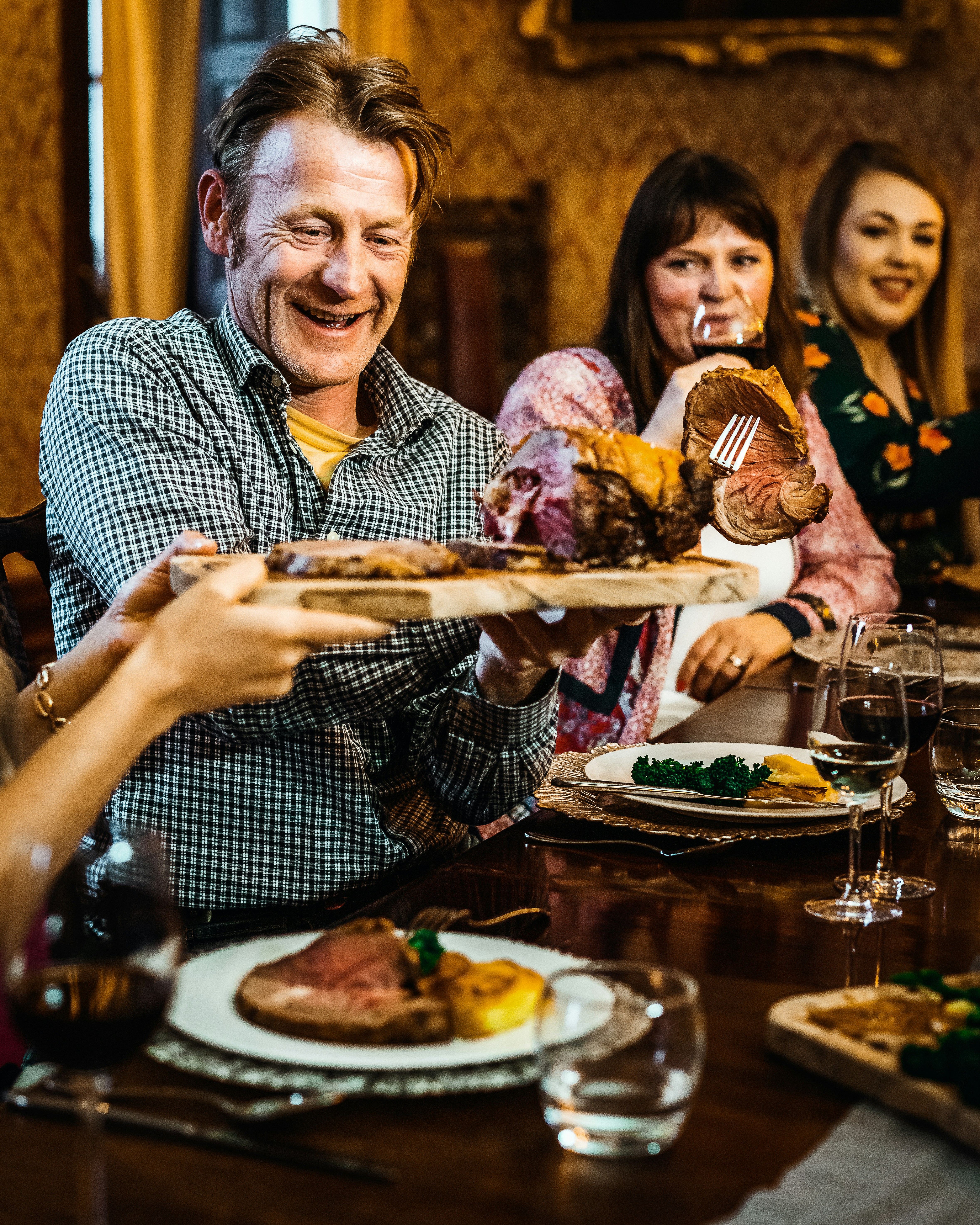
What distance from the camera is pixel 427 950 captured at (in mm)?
945

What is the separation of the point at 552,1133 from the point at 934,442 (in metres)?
2.86

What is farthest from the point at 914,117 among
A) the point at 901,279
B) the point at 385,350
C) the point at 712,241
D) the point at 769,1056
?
the point at 769,1056

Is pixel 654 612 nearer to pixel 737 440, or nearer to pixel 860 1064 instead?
pixel 737 440

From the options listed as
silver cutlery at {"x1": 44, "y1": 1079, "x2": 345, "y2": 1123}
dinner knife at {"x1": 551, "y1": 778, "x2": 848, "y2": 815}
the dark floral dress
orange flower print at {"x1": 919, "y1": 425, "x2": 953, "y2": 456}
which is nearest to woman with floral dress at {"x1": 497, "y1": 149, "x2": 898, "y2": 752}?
the dark floral dress

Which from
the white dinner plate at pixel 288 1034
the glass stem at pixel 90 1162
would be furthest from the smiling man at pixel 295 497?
the glass stem at pixel 90 1162

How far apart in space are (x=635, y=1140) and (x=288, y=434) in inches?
43.7

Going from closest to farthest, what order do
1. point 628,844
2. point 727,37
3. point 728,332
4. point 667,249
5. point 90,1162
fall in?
point 90,1162
point 628,844
point 728,332
point 667,249
point 727,37

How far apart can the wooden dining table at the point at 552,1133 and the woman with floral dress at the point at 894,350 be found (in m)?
2.24

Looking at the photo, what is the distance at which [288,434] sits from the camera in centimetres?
170

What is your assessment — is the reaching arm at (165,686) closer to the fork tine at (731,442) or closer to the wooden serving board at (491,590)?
the wooden serving board at (491,590)

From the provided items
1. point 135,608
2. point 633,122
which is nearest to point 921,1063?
point 135,608

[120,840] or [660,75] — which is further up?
[660,75]

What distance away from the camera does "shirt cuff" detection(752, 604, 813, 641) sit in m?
2.51

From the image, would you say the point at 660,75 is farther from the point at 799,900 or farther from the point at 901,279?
the point at 799,900
